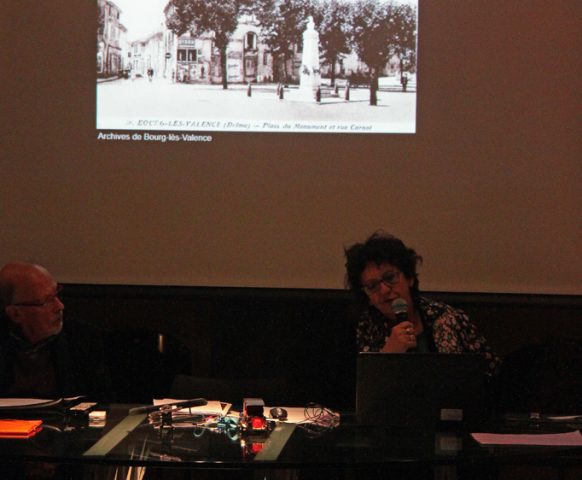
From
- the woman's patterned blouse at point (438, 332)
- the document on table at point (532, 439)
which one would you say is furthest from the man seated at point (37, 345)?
the document on table at point (532, 439)

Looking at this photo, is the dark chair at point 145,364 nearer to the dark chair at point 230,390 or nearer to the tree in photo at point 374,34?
the dark chair at point 230,390

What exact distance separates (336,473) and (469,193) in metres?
1.67

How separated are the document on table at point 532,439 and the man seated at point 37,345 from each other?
1.53m

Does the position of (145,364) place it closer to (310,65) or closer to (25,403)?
(25,403)

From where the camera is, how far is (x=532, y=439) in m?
2.54

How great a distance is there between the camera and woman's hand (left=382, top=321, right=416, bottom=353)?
3.11 metres

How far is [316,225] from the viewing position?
4582mm

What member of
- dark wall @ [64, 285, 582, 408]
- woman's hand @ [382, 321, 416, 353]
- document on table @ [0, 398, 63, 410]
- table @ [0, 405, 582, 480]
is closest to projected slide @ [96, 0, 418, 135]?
dark wall @ [64, 285, 582, 408]

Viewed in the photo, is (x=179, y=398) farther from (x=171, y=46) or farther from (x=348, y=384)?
(x=171, y=46)

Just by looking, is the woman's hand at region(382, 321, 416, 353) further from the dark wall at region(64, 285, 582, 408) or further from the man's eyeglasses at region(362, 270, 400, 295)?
the dark wall at region(64, 285, 582, 408)

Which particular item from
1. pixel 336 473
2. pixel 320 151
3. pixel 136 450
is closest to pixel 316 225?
pixel 320 151

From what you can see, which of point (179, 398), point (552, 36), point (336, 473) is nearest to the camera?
point (179, 398)

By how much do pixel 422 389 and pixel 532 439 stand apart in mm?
350

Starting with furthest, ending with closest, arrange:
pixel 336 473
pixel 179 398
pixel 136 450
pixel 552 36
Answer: pixel 552 36 → pixel 336 473 → pixel 179 398 → pixel 136 450
